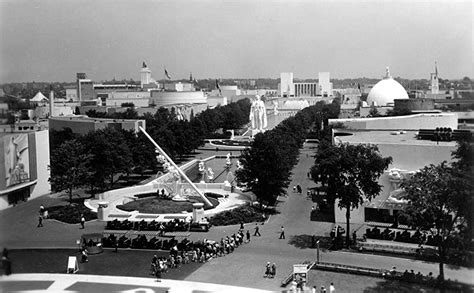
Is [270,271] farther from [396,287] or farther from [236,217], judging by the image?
[236,217]

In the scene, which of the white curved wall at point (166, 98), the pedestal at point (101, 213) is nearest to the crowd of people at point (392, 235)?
the pedestal at point (101, 213)

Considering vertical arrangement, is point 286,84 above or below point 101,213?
above

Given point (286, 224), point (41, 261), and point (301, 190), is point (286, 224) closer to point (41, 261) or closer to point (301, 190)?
point (301, 190)

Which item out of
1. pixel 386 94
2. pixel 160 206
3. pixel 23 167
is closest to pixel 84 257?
pixel 160 206

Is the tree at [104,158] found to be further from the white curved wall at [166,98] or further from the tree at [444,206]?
the white curved wall at [166,98]

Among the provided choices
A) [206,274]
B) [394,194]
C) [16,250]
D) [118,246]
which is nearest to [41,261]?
[16,250]

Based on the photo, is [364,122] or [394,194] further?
[364,122]

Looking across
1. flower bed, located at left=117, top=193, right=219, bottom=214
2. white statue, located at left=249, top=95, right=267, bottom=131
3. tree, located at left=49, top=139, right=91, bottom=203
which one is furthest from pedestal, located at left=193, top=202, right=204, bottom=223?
white statue, located at left=249, top=95, right=267, bottom=131
